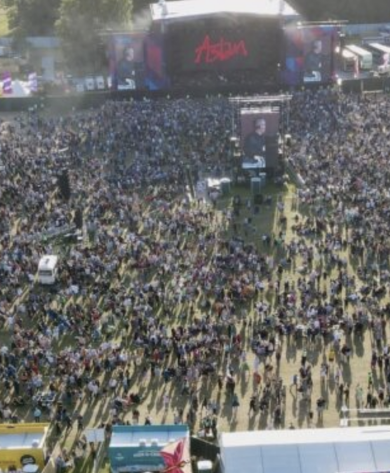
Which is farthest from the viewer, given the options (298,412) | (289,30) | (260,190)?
(289,30)

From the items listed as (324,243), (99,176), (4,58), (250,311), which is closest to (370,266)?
(324,243)

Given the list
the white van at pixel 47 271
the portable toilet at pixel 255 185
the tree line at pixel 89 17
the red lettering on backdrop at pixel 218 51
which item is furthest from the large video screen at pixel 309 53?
the white van at pixel 47 271

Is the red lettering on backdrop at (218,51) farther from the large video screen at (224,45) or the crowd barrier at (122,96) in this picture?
the crowd barrier at (122,96)

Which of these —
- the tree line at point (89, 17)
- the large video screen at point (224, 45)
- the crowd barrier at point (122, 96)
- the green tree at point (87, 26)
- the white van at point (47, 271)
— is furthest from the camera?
the tree line at point (89, 17)

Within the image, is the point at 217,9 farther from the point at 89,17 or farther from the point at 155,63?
the point at 89,17

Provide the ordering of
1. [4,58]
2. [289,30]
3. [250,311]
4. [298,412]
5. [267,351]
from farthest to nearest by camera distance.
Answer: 1. [4,58]
2. [289,30]
3. [250,311]
4. [267,351]
5. [298,412]

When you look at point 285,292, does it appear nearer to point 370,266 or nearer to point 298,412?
point 370,266
